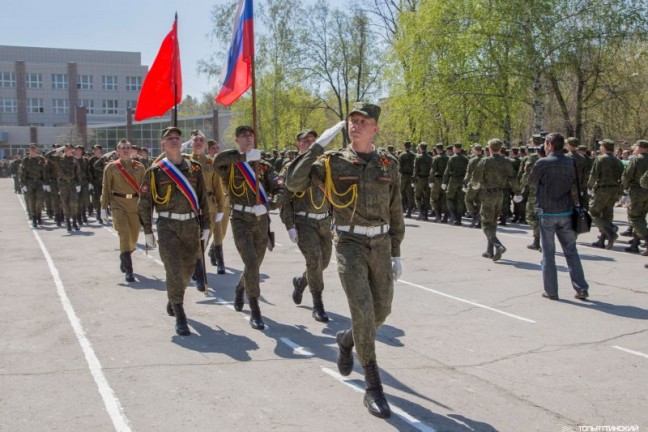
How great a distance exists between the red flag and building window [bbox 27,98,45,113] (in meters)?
94.3

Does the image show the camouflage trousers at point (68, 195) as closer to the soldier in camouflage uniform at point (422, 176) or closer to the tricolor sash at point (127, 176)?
the tricolor sash at point (127, 176)

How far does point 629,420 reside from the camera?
478 cm

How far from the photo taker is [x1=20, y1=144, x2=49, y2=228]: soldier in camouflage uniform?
64.0ft

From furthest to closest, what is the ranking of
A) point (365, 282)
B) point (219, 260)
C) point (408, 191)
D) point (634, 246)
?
point (408, 191), point (634, 246), point (219, 260), point (365, 282)

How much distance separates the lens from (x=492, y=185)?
12383 millimetres

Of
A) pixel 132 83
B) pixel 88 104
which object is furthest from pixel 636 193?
pixel 132 83

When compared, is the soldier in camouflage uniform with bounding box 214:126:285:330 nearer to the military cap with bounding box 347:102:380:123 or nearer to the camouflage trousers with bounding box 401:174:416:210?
the military cap with bounding box 347:102:380:123

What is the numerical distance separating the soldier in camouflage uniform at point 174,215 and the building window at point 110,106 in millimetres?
96107

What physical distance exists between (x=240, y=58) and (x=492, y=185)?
19.2ft

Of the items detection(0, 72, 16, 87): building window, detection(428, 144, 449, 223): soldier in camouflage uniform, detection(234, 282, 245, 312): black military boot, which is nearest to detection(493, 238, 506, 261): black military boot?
detection(234, 282, 245, 312): black military boot

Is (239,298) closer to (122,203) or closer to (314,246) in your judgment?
(314,246)

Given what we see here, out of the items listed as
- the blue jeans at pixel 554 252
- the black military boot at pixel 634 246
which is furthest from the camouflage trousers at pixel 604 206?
the blue jeans at pixel 554 252

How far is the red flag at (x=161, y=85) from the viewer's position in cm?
949

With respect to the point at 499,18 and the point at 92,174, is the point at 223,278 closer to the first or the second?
the point at 92,174
